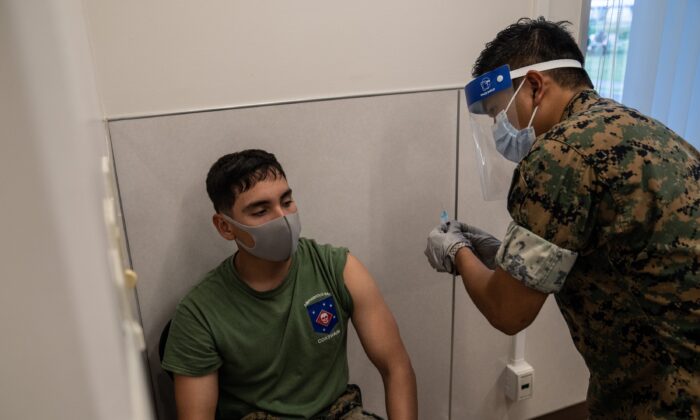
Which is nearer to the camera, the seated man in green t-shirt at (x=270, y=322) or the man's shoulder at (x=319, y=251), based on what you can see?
the seated man in green t-shirt at (x=270, y=322)

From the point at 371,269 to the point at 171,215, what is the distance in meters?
0.71

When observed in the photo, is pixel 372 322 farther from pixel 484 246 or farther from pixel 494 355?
pixel 494 355

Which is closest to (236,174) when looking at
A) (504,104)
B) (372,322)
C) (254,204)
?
(254,204)

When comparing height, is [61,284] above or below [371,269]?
above

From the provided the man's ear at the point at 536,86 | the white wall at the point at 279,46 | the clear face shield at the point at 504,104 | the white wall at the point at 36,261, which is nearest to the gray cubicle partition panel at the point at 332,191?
the white wall at the point at 279,46

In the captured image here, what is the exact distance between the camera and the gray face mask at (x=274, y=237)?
1384 millimetres

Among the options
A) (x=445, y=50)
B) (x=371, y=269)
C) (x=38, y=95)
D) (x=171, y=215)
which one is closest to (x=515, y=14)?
(x=445, y=50)

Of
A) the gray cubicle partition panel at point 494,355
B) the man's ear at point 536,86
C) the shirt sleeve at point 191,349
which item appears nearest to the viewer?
the man's ear at point 536,86

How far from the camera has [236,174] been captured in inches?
55.6

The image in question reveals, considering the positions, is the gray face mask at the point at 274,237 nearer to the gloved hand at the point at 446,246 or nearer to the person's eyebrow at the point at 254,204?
the person's eyebrow at the point at 254,204

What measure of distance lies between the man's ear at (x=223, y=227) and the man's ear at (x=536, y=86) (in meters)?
0.86

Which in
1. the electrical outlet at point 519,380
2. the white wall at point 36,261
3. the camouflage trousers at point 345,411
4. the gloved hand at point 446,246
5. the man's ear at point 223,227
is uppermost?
the white wall at point 36,261

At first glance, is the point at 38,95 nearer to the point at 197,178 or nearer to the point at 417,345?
the point at 197,178

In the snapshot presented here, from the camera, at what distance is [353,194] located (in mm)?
1771
